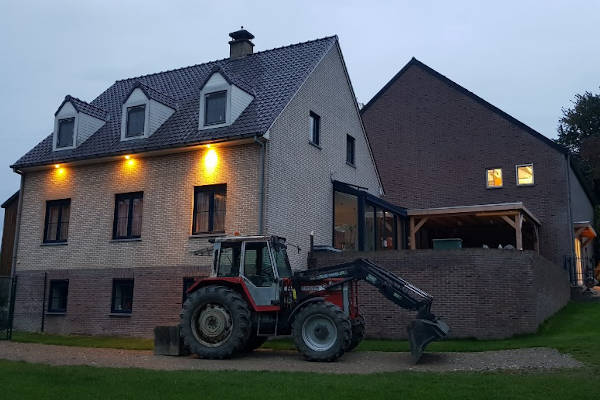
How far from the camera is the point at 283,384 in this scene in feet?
30.5

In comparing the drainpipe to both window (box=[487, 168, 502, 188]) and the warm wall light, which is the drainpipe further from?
window (box=[487, 168, 502, 188])

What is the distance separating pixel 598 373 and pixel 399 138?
20504mm

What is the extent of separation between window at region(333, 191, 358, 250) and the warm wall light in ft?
17.5

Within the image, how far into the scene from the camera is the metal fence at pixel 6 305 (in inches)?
714

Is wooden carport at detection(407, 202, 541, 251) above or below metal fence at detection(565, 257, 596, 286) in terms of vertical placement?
above

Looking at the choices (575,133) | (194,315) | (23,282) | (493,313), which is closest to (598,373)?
(493,313)

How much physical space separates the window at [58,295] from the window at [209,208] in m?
5.54

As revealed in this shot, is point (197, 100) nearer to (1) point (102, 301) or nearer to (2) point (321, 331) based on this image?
(1) point (102, 301)

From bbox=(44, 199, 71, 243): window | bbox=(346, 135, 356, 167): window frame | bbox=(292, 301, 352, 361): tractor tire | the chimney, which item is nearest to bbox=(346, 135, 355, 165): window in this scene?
bbox=(346, 135, 356, 167): window frame

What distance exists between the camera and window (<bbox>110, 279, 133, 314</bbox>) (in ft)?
61.7

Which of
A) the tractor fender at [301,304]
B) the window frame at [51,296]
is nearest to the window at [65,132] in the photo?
the window frame at [51,296]

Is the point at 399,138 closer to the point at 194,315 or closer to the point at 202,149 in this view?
the point at 202,149

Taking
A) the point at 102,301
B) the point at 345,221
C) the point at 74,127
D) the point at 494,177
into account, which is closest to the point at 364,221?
the point at 345,221

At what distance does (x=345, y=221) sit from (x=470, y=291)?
7931mm
